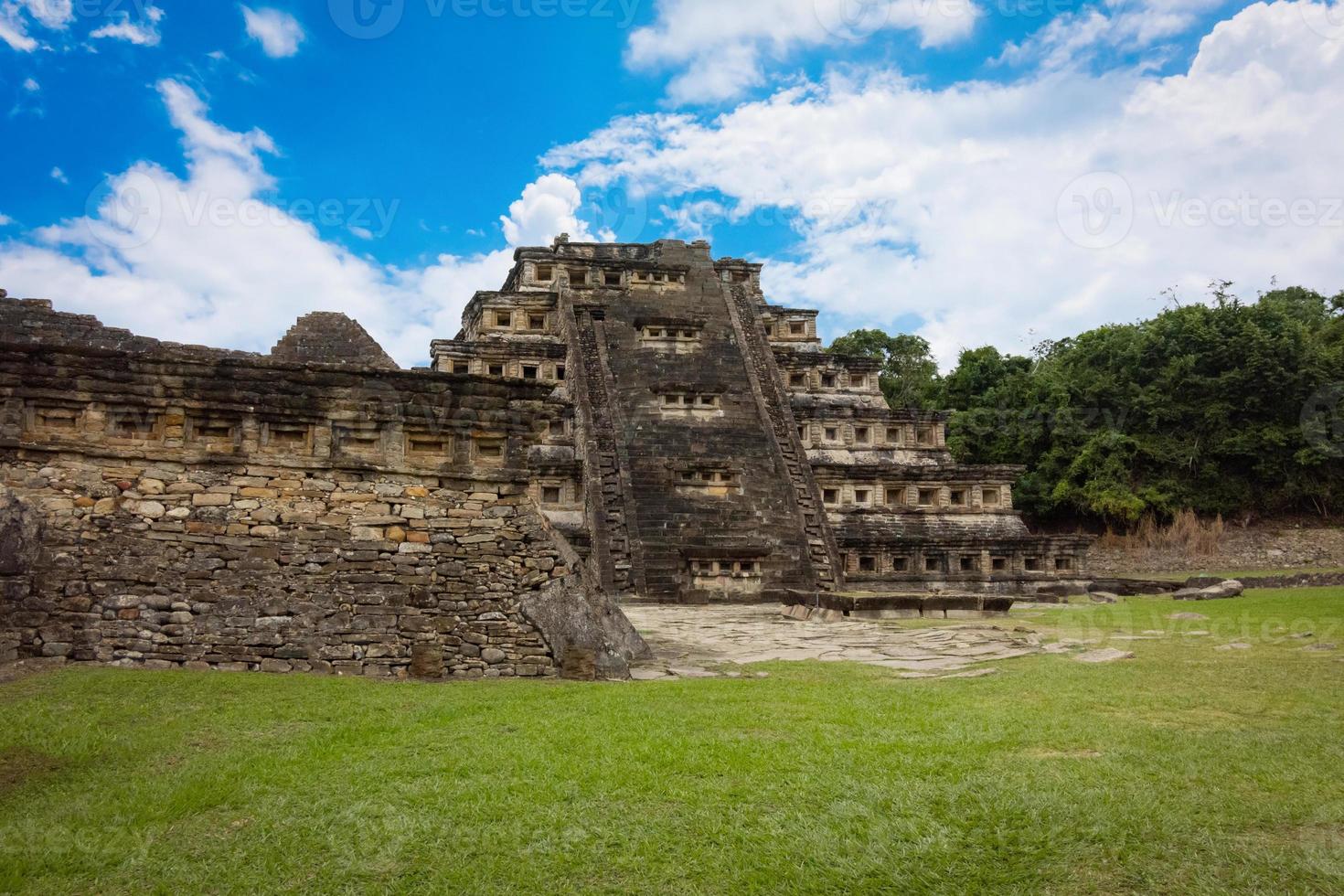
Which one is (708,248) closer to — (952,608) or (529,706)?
(952,608)

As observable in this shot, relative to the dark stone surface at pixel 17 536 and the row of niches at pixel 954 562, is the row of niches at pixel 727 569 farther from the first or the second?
the dark stone surface at pixel 17 536

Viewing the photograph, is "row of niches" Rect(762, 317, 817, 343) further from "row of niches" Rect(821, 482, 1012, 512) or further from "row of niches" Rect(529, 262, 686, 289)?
"row of niches" Rect(821, 482, 1012, 512)

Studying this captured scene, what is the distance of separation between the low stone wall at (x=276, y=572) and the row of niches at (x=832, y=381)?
71.5ft

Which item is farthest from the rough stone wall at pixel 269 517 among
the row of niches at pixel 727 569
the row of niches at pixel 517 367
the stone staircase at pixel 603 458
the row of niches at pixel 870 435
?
the row of niches at pixel 870 435

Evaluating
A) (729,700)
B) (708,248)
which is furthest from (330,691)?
(708,248)

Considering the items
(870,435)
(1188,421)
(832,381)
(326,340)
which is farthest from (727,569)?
(1188,421)

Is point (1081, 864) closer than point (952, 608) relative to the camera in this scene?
Yes

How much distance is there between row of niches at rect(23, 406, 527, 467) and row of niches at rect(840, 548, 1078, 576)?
1541 cm

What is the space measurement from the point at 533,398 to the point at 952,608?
9592mm

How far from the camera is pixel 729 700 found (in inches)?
257

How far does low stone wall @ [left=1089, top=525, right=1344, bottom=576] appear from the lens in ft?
99.5

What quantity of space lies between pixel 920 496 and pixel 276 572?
21.6 m

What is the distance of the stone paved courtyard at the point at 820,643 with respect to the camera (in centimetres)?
895

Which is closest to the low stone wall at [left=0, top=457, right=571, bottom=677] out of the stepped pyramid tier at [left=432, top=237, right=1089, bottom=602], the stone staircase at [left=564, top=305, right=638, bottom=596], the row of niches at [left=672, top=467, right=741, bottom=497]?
the stepped pyramid tier at [left=432, top=237, right=1089, bottom=602]
